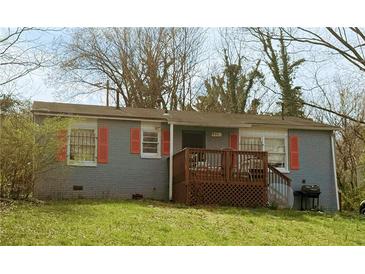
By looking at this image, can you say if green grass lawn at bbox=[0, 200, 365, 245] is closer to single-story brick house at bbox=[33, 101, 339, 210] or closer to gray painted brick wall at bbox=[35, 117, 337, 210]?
single-story brick house at bbox=[33, 101, 339, 210]

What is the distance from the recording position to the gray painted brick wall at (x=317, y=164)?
14461 mm

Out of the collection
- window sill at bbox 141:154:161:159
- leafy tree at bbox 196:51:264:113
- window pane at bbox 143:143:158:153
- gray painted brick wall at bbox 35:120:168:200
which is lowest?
gray painted brick wall at bbox 35:120:168:200

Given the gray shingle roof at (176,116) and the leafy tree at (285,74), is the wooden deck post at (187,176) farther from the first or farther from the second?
the leafy tree at (285,74)

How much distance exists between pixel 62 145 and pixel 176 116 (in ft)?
11.4

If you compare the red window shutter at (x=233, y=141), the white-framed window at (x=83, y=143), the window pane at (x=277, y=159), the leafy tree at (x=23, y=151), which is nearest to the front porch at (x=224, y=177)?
the red window shutter at (x=233, y=141)

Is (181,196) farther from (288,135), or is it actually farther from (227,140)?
(288,135)

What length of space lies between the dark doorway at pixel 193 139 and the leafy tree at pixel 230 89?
16.7 ft

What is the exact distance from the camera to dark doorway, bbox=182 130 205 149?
14102 mm

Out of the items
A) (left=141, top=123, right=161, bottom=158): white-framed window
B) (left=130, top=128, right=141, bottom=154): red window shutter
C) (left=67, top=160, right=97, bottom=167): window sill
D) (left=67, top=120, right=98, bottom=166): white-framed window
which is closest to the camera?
(left=67, top=160, right=97, bottom=167): window sill

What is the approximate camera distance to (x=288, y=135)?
14.6m

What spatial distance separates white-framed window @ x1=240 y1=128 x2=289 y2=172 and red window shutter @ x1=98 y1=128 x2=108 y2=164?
359cm

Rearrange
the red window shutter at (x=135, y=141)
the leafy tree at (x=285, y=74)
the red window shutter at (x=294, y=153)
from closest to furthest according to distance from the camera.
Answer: the red window shutter at (x=135, y=141), the red window shutter at (x=294, y=153), the leafy tree at (x=285, y=74)

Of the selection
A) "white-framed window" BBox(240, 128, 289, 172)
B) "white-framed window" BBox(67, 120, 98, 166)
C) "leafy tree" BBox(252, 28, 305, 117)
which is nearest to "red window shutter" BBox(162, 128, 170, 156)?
"white-framed window" BBox(67, 120, 98, 166)

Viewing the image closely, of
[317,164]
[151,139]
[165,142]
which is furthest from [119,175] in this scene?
[317,164]
